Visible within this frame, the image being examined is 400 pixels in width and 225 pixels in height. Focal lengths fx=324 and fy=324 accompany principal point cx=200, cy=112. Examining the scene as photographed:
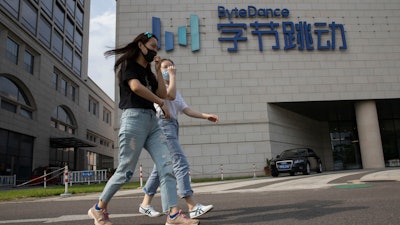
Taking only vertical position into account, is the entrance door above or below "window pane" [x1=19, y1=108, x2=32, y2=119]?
below

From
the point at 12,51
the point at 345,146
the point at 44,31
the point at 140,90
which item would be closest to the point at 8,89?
the point at 12,51

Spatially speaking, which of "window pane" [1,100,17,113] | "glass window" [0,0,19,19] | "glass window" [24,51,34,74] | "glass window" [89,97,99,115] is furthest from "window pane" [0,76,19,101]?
"glass window" [89,97,99,115]

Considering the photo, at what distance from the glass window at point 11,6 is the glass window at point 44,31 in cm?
459

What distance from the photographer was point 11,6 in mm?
27281

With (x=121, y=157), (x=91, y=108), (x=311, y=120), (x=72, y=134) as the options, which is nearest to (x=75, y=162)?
(x=72, y=134)

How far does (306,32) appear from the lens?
76.3 feet

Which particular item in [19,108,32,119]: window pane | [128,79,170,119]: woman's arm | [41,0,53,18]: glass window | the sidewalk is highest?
[41,0,53,18]: glass window

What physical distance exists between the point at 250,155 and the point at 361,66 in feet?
34.5

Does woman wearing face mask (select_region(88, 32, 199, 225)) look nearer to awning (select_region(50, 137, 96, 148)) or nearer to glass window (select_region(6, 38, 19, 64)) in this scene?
glass window (select_region(6, 38, 19, 64))

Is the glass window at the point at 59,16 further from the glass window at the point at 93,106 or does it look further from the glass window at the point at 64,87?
the glass window at the point at 93,106

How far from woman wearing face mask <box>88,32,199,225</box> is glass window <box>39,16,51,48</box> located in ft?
111

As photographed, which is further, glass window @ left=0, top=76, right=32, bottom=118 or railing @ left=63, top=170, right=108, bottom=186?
glass window @ left=0, top=76, right=32, bottom=118

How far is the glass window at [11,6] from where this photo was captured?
86.2 ft

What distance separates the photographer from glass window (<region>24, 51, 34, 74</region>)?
29980 mm
